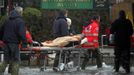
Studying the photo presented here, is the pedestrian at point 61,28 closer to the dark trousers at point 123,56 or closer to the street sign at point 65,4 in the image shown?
the dark trousers at point 123,56

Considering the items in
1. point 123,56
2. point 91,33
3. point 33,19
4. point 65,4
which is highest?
point 65,4

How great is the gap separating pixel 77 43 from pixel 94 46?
2.46 ft

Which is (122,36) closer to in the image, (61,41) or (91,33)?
(91,33)

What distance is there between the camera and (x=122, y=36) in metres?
15.9

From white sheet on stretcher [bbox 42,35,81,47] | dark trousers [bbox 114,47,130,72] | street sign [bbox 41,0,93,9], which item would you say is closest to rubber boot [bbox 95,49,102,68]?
dark trousers [bbox 114,47,130,72]

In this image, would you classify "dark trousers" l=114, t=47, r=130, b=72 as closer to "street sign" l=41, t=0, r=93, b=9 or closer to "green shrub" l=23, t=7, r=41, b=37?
"street sign" l=41, t=0, r=93, b=9

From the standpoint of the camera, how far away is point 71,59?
17.2 meters

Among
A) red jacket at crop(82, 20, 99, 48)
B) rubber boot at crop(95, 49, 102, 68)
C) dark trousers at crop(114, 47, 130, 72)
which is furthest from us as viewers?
rubber boot at crop(95, 49, 102, 68)

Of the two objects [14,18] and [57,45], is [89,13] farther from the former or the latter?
[14,18]

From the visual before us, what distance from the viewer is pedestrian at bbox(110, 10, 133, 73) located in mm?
15883

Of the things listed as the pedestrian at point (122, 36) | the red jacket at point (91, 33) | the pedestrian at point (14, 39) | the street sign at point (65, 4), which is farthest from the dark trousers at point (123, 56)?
the street sign at point (65, 4)

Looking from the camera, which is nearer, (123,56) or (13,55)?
(13,55)

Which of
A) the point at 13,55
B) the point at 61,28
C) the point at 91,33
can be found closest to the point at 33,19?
the point at 91,33

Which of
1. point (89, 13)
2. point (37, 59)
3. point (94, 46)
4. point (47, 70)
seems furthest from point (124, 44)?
point (89, 13)
